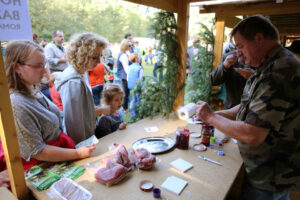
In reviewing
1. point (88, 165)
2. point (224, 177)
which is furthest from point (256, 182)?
point (88, 165)

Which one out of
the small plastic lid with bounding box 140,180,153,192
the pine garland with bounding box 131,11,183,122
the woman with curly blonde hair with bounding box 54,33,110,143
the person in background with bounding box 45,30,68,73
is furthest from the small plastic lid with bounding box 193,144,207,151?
the person in background with bounding box 45,30,68,73

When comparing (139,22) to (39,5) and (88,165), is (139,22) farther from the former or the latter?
(88,165)

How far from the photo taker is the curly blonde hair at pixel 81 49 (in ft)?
5.73

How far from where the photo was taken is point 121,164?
1.42 metres

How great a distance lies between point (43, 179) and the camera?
1.26 meters

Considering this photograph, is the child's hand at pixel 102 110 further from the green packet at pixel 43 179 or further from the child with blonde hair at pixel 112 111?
the green packet at pixel 43 179

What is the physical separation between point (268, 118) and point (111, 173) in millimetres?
1034

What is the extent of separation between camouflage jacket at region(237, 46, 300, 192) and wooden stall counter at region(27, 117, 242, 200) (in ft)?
0.72

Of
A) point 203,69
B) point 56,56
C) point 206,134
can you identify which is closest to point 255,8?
point 203,69

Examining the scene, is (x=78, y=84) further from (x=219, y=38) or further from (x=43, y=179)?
(x=219, y=38)

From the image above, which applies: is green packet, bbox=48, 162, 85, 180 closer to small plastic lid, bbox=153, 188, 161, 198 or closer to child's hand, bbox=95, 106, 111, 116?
small plastic lid, bbox=153, 188, 161, 198

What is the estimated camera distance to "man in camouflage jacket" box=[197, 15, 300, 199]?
108cm

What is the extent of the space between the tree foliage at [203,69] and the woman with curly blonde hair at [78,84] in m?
2.77

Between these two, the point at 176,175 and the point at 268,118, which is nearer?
the point at 268,118
